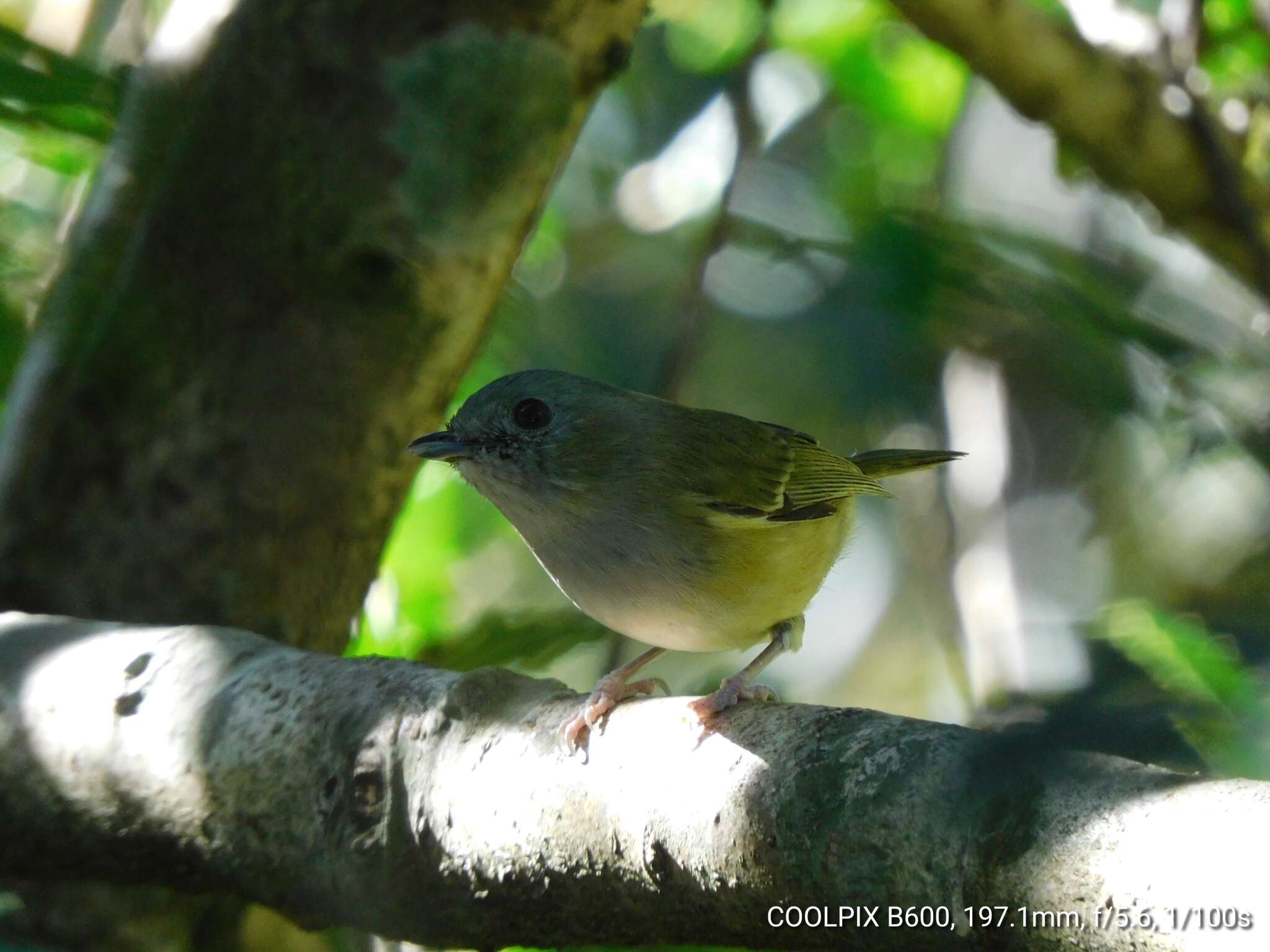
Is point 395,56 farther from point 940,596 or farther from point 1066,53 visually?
point 940,596

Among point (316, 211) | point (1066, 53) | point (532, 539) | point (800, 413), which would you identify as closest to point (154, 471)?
point (316, 211)

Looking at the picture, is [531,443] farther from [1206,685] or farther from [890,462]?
[1206,685]

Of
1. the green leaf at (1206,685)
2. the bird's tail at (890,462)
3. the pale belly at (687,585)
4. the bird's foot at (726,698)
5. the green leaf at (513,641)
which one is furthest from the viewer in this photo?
the bird's tail at (890,462)

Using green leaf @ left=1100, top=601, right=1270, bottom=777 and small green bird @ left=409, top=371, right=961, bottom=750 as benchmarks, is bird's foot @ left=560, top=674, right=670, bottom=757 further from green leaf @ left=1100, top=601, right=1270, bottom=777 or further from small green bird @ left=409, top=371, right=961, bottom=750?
green leaf @ left=1100, top=601, right=1270, bottom=777

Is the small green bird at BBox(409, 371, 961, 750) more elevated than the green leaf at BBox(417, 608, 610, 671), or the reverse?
the small green bird at BBox(409, 371, 961, 750)

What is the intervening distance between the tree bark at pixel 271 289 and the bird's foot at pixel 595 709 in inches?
42.3

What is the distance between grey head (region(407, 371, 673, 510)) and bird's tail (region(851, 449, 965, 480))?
1.24m

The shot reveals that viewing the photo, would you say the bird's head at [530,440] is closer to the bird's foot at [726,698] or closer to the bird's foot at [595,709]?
the bird's foot at [595,709]

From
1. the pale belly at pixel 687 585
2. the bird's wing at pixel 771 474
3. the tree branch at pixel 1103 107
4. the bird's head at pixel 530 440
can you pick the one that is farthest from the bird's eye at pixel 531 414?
the tree branch at pixel 1103 107

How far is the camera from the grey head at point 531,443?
3035mm

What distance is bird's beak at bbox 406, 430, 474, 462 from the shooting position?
297 centimetres

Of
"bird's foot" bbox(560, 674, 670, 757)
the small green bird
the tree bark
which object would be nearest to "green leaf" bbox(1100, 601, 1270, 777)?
"bird's foot" bbox(560, 674, 670, 757)

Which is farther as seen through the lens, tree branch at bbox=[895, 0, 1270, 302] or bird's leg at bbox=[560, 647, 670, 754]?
tree branch at bbox=[895, 0, 1270, 302]

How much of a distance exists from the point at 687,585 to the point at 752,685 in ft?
1.02
